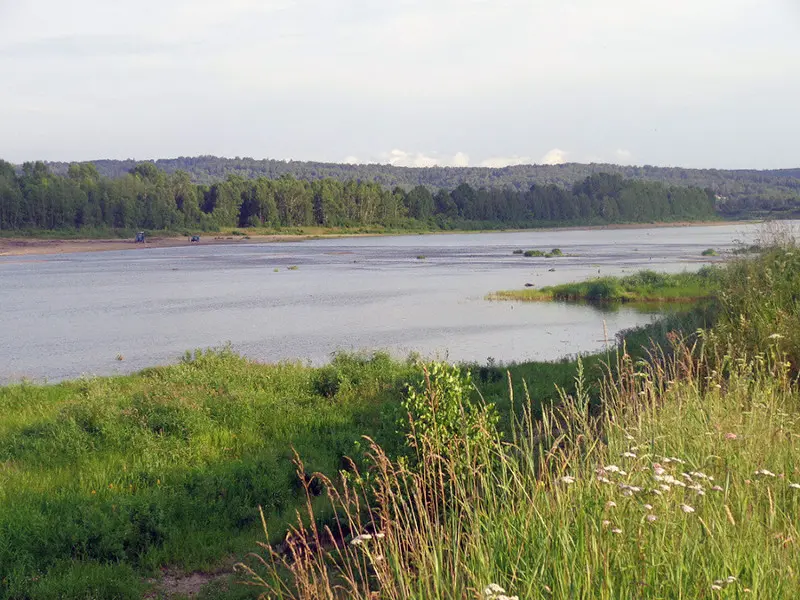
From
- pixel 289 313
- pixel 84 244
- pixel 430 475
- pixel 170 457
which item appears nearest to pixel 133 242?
pixel 84 244

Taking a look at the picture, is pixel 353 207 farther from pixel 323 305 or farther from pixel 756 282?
pixel 756 282

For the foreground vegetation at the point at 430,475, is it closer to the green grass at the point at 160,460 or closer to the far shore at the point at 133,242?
the green grass at the point at 160,460

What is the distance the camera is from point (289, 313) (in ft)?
116

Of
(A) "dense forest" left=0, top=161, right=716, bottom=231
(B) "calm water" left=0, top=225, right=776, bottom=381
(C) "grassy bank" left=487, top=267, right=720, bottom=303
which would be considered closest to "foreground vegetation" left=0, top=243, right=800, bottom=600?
(B) "calm water" left=0, top=225, right=776, bottom=381

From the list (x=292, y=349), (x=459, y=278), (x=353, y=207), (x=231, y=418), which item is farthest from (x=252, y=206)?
(x=231, y=418)

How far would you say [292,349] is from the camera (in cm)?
2578

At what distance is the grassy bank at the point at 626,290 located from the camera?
36562 mm

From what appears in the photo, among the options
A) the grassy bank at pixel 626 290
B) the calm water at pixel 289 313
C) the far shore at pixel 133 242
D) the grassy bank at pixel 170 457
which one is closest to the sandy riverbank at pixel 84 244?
the far shore at pixel 133 242

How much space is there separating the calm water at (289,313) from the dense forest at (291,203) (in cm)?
3805

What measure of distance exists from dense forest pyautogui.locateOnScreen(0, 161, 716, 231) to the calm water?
125 feet

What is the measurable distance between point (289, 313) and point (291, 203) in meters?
92.7

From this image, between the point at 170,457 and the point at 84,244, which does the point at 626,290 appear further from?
the point at 84,244

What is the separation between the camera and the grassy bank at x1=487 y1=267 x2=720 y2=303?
3656 cm

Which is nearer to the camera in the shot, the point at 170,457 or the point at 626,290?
the point at 170,457
